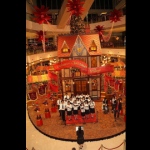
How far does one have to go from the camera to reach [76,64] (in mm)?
5473

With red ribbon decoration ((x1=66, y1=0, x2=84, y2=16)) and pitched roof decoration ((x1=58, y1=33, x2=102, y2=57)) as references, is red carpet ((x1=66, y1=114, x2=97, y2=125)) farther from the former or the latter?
red ribbon decoration ((x1=66, y1=0, x2=84, y2=16))

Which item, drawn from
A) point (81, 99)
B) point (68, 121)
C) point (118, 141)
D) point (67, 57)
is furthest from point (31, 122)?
point (118, 141)

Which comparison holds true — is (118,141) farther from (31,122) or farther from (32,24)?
(32,24)

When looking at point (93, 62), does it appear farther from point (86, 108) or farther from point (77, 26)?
point (86, 108)

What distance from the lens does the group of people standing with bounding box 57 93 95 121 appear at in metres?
5.96

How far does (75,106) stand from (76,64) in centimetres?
154

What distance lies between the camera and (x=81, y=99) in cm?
611

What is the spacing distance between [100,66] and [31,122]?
252 cm

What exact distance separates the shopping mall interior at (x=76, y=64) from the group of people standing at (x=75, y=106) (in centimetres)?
14

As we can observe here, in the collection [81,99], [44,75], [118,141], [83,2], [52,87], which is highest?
[83,2]

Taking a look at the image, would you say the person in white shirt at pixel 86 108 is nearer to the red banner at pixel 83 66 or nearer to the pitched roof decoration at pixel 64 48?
the red banner at pixel 83 66

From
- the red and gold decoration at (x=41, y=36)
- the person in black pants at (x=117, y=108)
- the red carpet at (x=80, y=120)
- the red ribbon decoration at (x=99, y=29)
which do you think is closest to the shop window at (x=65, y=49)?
the red and gold decoration at (x=41, y=36)

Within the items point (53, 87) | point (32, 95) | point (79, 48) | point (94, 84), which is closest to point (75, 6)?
point (79, 48)

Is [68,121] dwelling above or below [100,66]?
below
